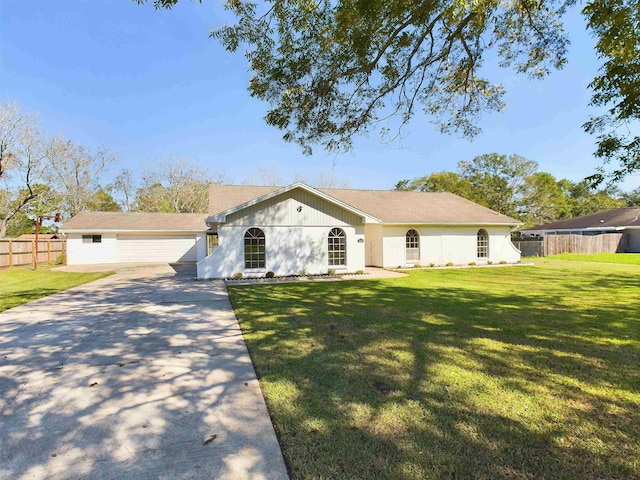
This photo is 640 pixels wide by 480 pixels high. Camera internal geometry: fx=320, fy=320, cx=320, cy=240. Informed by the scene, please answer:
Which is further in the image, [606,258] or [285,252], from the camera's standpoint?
[606,258]

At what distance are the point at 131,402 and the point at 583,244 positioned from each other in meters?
32.0

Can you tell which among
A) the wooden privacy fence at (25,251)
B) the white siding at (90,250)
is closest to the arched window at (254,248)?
the white siding at (90,250)

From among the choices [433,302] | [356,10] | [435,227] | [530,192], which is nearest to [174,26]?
[356,10]

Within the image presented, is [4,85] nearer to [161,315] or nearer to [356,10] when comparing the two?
[161,315]

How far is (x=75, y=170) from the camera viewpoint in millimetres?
32906

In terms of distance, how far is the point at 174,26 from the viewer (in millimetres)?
7570

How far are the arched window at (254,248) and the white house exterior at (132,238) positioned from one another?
7559 millimetres

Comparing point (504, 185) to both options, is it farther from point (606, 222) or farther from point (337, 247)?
point (337, 247)

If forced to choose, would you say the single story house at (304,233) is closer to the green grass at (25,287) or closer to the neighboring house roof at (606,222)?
the green grass at (25,287)

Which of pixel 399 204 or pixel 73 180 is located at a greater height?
pixel 73 180

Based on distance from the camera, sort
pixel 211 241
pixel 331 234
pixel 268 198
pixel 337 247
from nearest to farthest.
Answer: pixel 268 198 < pixel 331 234 < pixel 337 247 < pixel 211 241

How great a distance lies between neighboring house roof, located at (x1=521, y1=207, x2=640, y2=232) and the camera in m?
28.6

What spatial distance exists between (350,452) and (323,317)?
4.26 metres

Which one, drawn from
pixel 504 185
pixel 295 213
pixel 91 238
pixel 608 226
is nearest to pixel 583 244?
pixel 608 226
